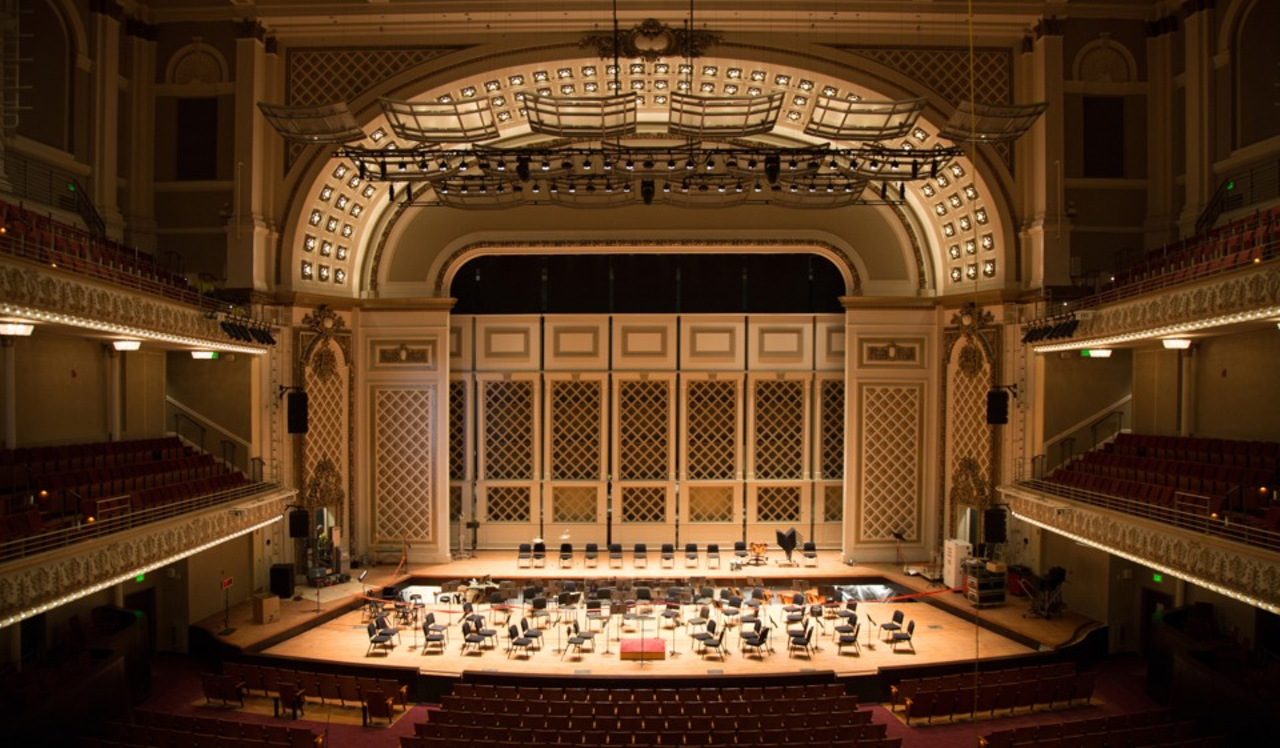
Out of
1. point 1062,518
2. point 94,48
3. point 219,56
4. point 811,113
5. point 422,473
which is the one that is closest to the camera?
point 1062,518

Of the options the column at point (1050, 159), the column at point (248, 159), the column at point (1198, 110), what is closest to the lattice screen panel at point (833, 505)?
the column at point (1050, 159)

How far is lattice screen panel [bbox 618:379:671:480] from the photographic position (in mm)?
22812

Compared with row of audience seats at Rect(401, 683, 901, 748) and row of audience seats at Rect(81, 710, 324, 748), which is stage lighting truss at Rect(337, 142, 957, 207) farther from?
row of audience seats at Rect(81, 710, 324, 748)

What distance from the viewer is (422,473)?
21547 millimetres

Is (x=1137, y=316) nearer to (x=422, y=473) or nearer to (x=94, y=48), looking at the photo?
(x=422, y=473)

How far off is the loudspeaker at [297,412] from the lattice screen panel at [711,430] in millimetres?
10152

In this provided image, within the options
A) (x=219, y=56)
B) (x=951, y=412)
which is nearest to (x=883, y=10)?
(x=951, y=412)

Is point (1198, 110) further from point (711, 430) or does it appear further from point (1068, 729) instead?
point (711, 430)

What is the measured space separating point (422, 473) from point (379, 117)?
9147mm

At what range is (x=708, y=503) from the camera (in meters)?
22.8

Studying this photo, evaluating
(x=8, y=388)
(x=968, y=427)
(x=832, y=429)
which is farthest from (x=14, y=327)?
(x=968, y=427)

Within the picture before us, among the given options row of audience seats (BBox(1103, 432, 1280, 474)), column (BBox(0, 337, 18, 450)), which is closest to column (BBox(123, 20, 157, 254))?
column (BBox(0, 337, 18, 450))

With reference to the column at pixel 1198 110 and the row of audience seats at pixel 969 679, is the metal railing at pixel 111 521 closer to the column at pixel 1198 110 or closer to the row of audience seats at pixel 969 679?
the row of audience seats at pixel 969 679

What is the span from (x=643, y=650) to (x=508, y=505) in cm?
863
